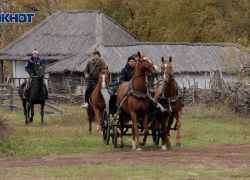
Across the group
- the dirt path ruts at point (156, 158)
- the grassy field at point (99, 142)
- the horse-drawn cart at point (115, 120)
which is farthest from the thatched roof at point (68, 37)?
the dirt path ruts at point (156, 158)

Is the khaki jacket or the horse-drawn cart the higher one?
the khaki jacket

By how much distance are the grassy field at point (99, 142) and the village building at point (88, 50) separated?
9.90 metres

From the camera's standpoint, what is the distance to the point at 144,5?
4453 cm

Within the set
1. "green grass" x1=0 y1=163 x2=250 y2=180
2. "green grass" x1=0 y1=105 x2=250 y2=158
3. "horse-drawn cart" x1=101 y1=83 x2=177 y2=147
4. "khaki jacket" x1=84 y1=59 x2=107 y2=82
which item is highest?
"khaki jacket" x1=84 y1=59 x2=107 y2=82

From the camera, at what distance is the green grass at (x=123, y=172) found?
298 inches

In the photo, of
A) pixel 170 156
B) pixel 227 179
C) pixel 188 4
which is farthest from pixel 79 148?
pixel 188 4

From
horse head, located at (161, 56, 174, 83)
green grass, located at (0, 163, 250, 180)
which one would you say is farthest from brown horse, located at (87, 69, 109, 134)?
Result: green grass, located at (0, 163, 250, 180)

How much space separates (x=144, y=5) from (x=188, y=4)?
449 centimetres

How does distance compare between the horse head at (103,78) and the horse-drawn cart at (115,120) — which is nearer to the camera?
the horse-drawn cart at (115,120)

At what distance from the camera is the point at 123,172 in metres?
7.95

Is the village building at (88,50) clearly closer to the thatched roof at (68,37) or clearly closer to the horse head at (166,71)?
the thatched roof at (68,37)

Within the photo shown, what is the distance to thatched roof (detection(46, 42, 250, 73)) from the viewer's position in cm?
3244

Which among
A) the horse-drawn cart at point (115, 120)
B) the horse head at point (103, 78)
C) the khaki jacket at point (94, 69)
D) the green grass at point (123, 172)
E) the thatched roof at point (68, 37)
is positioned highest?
the thatched roof at point (68, 37)

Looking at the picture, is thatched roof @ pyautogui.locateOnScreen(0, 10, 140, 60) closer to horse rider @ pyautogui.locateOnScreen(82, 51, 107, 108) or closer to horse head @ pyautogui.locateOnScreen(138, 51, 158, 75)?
horse rider @ pyautogui.locateOnScreen(82, 51, 107, 108)
